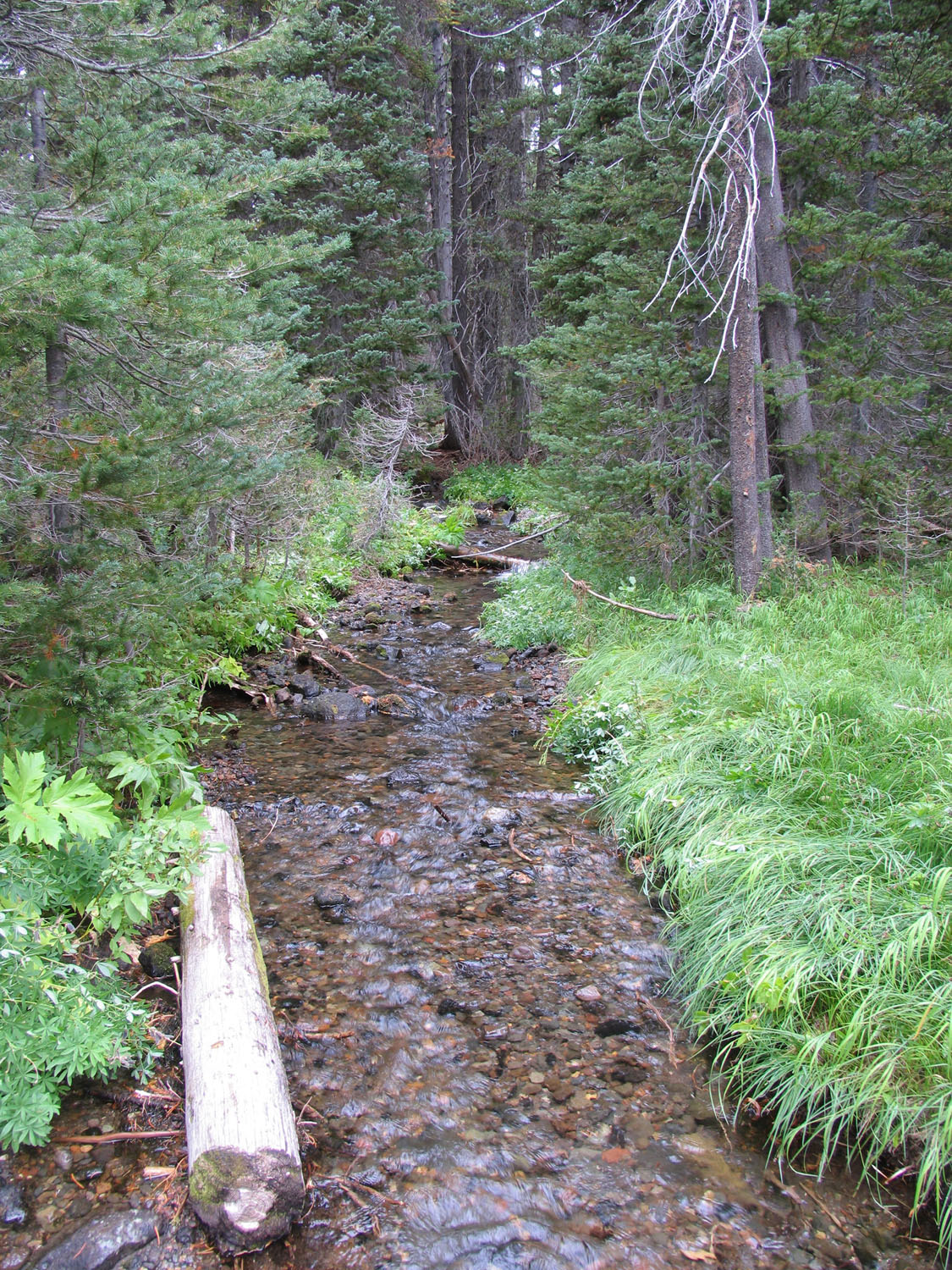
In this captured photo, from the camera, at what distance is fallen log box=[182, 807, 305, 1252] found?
255 cm

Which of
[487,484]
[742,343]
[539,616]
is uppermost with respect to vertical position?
[742,343]

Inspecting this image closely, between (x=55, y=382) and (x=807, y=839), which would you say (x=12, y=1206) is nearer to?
(x=55, y=382)

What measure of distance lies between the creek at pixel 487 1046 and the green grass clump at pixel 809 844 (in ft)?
0.83

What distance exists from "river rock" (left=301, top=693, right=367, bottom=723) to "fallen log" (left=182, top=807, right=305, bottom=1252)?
3748 millimetres

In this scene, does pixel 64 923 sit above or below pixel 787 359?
below

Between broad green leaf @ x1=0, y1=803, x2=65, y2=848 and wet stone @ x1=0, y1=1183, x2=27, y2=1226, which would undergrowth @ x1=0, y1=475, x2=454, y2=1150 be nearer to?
broad green leaf @ x1=0, y1=803, x2=65, y2=848

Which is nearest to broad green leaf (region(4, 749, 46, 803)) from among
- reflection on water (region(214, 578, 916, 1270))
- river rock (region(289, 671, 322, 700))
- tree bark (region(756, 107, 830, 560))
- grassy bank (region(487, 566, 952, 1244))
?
reflection on water (region(214, 578, 916, 1270))

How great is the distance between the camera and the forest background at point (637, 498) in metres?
3.11

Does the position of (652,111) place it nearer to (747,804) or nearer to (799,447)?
(799,447)

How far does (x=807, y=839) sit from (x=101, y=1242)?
333 centimetres

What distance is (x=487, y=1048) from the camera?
3.50 metres

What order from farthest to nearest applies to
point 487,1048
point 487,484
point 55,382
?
point 487,484, point 55,382, point 487,1048

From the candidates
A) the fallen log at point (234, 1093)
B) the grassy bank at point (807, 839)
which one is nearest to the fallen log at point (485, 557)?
the grassy bank at point (807, 839)

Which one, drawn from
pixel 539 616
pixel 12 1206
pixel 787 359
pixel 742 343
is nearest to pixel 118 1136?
pixel 12 1206
